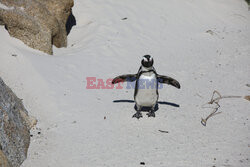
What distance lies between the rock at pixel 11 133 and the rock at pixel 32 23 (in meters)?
2.38

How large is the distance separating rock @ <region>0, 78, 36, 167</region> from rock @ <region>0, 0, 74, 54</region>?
2.38 meters

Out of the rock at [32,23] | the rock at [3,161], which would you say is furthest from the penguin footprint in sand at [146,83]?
the rock at [32,23]

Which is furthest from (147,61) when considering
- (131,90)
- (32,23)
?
(32,23)

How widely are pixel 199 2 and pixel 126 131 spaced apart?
6393mm

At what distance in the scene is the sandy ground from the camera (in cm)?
406

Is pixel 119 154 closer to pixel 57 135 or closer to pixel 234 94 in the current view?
pixel 57 135

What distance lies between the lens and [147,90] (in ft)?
15.1

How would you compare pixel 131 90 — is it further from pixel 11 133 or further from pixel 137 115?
pixel 11 133

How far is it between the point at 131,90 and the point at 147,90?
1.19 meters

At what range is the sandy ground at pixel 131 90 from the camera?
13.3ft

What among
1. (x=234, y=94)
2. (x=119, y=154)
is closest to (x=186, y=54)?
(x=234, y=94)

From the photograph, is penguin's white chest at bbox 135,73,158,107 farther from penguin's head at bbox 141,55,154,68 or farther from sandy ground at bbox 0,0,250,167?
sandy ground at bbox 0,0,250,167

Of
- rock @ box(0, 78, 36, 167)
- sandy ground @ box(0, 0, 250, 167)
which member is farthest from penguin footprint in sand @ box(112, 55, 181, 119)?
rock @ box(0, 78, 36, 167)

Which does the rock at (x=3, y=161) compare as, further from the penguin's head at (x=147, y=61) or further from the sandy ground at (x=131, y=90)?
the penguin's head at (x=147, y=61)
